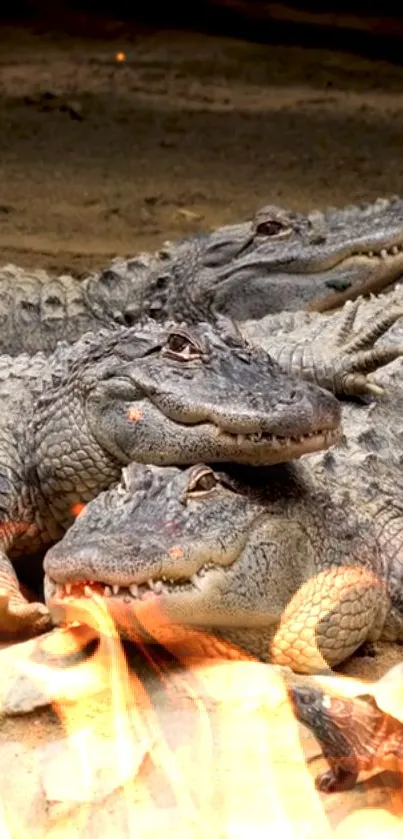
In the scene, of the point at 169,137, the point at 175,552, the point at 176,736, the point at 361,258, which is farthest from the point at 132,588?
the point at 169,137

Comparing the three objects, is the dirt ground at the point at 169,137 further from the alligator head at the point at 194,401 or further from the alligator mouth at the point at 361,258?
the alligator head at the point at 194,401

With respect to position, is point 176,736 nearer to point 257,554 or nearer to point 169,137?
point 257,554

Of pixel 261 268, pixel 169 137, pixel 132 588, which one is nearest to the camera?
pixel 132 588

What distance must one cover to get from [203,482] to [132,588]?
0.33m

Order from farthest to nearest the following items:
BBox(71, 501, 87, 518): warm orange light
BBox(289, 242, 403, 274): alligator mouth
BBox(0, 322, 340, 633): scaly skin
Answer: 1. BBox(289, 242, 403, 274): alligator mouth
2. BBox(71, 501, 87, 518): warm orange light
3. BBox(0, 322, 340, 633): scaly skin

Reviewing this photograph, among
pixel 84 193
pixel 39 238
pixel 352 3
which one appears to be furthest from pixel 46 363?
pixel 352 3

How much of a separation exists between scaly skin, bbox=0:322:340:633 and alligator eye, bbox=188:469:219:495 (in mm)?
115

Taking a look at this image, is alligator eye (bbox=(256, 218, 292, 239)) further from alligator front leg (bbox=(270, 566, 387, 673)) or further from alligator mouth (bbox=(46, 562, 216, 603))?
alligator mouth (bbox=(46, 562, 216, 603))

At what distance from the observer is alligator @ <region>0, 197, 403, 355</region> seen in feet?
16.6

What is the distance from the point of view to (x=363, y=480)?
324cm

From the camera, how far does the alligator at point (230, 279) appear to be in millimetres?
5066

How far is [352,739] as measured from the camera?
228 cm

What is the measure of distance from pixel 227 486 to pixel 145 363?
0.55 metres

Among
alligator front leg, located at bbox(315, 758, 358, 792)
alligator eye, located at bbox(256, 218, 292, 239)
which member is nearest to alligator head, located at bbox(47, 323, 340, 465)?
alligator front leg, located at bbox(315, 758, 358, 792)
